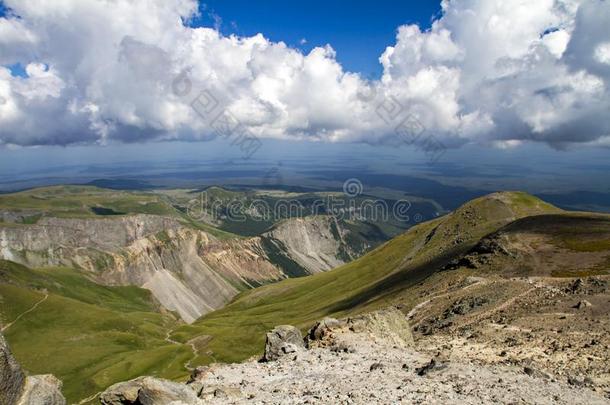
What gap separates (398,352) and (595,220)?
87.3m

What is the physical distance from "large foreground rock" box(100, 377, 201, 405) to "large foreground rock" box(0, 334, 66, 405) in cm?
259

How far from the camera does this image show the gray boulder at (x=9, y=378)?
20.9m

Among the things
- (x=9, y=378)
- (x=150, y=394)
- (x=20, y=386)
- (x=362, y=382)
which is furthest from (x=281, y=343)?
(x=9, y=378)

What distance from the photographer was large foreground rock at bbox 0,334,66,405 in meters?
21.0

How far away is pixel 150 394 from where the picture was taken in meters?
Result: 22.1

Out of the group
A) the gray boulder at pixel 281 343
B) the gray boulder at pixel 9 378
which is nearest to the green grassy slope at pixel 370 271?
the gray boulder at pixel 281 343

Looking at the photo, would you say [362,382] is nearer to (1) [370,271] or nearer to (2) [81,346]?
(1) [370,271]

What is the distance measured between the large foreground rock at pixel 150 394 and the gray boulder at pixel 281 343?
899 centimetres

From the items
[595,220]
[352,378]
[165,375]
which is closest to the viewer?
[352,378]

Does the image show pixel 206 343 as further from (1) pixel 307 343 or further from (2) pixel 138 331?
(1) pixel 307 343

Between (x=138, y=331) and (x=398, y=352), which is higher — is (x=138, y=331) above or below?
below

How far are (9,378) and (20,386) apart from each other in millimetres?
1000

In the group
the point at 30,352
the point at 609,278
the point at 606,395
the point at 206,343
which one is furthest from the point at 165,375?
the point at 606,395

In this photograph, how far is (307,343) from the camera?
35188 mm
